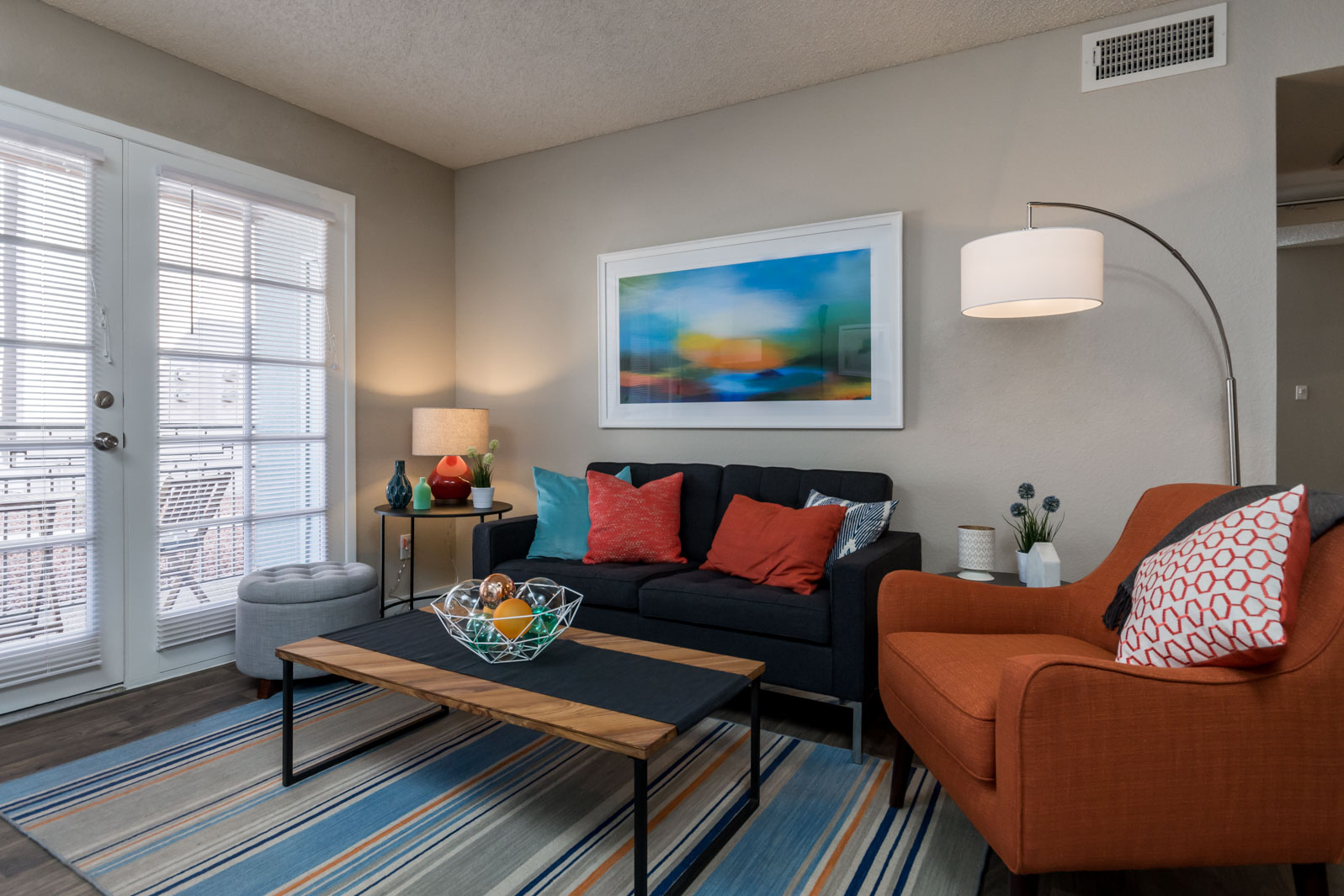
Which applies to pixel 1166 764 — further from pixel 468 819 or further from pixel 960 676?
pixel 468 819

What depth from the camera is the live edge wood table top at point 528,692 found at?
153cm

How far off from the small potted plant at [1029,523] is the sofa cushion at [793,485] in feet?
1.65

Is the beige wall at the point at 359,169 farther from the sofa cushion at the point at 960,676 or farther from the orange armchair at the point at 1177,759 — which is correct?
the orange armchair at the point at 1177,759

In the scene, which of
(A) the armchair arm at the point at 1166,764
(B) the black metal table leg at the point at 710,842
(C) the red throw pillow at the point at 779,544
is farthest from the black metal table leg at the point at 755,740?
(A) the armchair arm at the point at 1166,764

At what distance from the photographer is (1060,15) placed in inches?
110

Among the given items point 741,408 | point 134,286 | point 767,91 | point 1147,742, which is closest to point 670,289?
point 741,408

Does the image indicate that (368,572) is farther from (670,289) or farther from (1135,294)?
(1135,294)

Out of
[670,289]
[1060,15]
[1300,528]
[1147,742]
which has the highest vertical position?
[1060,15]

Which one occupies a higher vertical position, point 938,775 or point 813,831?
point 938,775

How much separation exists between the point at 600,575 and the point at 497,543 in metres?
0.59

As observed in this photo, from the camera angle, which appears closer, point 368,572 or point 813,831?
point 813,831

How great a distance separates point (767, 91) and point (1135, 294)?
6.08 ft

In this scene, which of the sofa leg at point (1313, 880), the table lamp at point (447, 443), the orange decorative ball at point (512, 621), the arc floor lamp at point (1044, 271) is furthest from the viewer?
the table lamp at point (447, 443)

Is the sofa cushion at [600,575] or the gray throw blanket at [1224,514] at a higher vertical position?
the gray throw blanket at [1224,514]
